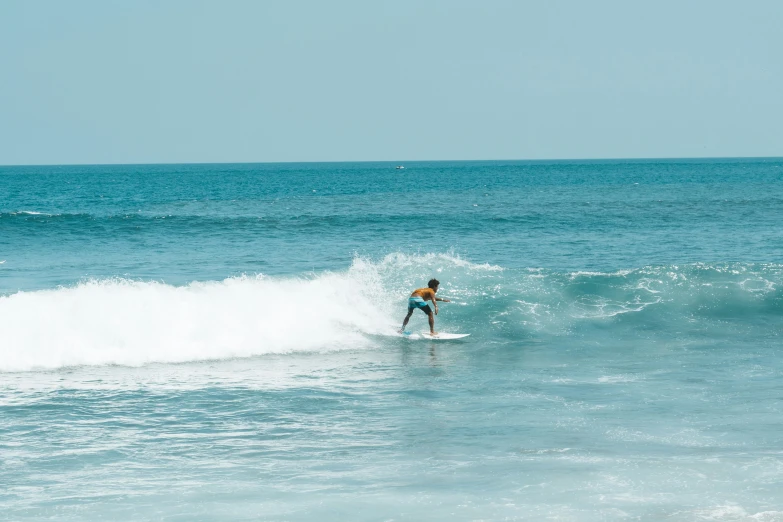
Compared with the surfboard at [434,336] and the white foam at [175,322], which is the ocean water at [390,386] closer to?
A: the white foam at [175,322]

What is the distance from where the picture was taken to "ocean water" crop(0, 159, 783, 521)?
9.58m

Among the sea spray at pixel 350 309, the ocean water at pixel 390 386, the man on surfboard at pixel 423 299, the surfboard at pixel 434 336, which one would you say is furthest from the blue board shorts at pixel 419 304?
the ocean water at pixel 390 386

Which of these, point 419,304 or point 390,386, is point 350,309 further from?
point 390,386

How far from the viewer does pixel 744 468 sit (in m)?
10.2

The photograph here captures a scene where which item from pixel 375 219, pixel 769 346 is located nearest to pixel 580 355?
pixel 769 346

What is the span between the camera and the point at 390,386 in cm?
1478

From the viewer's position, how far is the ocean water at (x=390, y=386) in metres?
9.58

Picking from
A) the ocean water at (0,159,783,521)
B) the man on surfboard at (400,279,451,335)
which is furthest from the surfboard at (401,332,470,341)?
the ocean water at (0,159,783,521)

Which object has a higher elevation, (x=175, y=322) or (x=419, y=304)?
(x=419, y=304)

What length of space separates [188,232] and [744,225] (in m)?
27.1

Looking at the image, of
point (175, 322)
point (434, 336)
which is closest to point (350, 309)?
point (434, 336)

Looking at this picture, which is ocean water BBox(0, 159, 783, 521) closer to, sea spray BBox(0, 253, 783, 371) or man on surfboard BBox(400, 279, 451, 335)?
sea spray BBox(0, 253, 783, 371)

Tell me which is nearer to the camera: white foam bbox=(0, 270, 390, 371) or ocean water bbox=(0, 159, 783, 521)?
ocean water bbox=(0, 159, 783, 521)

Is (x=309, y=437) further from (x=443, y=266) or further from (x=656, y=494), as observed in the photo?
(x=443, y=266)
